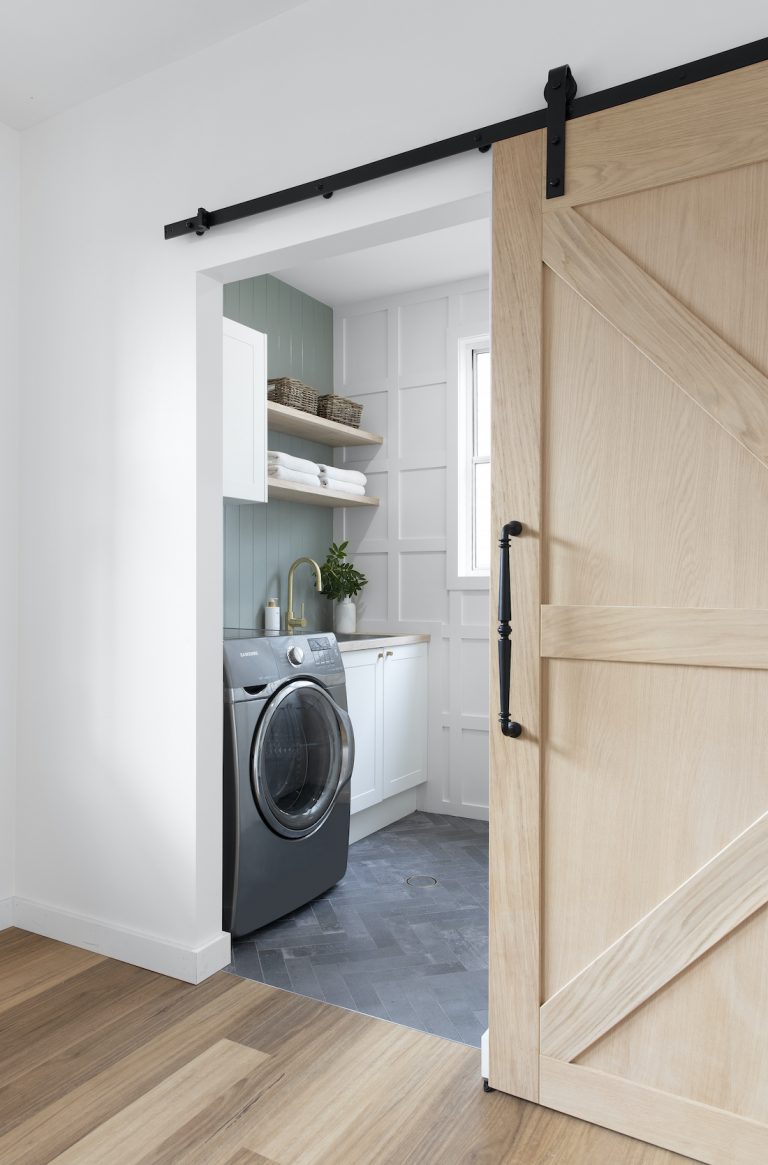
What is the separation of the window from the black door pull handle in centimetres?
225

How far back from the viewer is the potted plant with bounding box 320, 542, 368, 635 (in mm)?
4086

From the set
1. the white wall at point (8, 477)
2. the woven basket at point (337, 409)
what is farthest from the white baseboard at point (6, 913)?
the woven basket at point (337, 409)

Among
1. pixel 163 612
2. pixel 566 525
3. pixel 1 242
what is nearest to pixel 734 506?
pixel 566 525

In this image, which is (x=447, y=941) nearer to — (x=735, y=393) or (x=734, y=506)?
(x=734, y=506)

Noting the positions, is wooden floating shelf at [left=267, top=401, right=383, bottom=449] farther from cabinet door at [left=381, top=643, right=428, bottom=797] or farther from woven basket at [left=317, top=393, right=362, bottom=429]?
cabinet door at [left=381, top=643, right=428, bottom=797]

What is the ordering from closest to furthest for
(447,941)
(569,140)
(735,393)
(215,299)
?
(735,393) → (569,140) → (215,299) → (447,941)

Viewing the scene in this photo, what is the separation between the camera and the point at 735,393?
5.11 feet

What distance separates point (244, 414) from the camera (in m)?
3.11

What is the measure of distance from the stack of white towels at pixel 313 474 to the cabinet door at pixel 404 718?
2.76 feet

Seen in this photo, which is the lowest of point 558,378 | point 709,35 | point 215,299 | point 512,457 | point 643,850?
point 643,850

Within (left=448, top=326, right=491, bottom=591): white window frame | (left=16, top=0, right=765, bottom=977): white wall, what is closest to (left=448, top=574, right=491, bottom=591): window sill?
(left=448, top=326, right=491, bottom=591): white window frame

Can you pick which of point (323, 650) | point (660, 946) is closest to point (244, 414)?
point (323, 650)

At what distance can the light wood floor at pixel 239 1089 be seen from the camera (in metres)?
1.62

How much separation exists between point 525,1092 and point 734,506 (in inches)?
52.8
